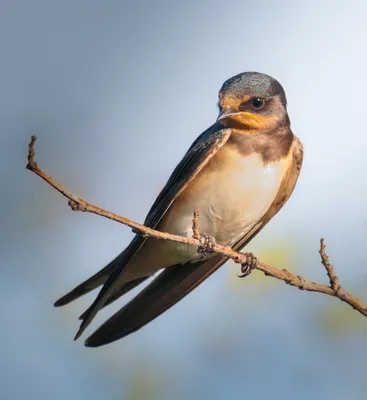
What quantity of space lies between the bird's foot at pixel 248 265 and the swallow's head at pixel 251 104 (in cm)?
45

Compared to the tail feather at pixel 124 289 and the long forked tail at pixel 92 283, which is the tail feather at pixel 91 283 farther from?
the tail feather at pixel 124 289

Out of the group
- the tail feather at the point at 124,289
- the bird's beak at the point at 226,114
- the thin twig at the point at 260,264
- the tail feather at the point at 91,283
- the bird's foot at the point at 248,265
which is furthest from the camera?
the tail feather at the point at 124,289

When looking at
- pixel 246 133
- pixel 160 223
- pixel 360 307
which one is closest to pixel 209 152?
pixel 246 133

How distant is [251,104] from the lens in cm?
307

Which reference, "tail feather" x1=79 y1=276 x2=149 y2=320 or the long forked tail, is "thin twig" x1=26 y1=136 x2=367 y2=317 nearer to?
the long forked tail

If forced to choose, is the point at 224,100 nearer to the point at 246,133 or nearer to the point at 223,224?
the point at 246,133

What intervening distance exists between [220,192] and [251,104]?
0.33 meters

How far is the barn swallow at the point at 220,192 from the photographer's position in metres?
2.97

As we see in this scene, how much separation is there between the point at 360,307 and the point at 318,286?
124 millimetres

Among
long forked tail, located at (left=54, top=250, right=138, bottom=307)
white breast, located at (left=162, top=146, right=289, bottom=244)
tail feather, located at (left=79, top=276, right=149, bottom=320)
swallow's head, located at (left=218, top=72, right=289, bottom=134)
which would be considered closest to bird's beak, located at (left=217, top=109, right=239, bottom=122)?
swallow's head, located at (left=218, top=72, right=289, bottom=134)

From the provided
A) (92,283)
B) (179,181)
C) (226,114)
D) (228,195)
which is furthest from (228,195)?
(92,283)

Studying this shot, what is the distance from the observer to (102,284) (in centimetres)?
311

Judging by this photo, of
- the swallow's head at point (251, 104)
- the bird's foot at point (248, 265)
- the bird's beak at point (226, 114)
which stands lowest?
the bird's foot at point (248, 265)

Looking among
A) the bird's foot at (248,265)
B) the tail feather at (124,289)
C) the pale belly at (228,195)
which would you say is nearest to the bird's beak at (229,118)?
the pale belly at (228,195)
